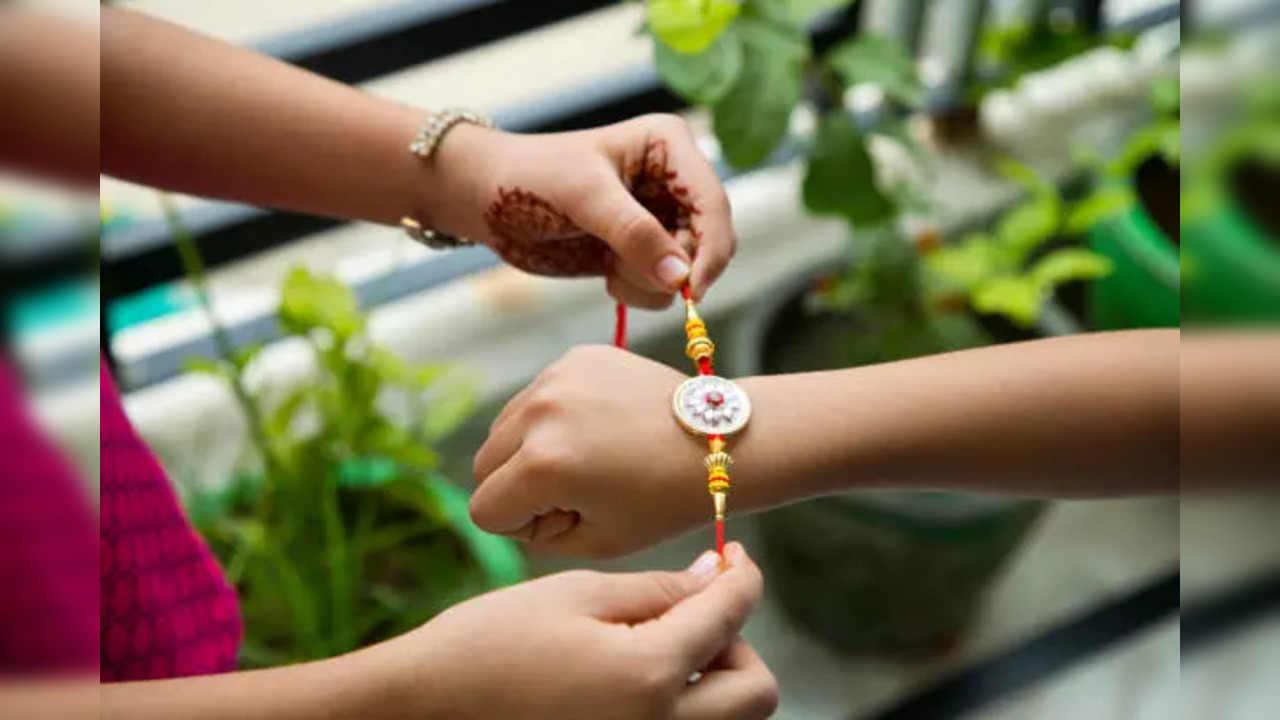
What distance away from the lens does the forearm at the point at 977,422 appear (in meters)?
0.60

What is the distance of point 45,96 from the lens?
15.9 inches

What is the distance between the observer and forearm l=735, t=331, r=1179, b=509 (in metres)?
0.60

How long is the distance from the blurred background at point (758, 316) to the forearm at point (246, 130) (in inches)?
2.3

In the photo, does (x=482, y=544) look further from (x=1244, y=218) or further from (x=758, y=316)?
(x=1244, y=218)

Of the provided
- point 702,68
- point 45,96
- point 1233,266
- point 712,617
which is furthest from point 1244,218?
point 702,68

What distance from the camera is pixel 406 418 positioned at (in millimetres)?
1163

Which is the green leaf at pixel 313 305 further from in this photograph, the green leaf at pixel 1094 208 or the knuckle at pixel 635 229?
the green leaf at pixel 1094 208

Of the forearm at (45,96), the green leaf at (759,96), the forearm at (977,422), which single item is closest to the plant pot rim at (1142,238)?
the green leaf at (759,96)

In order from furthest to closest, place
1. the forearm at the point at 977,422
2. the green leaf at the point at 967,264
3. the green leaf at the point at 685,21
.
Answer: the green leaf at the point at 967,264, the green leaf at the point at 685,21, the forearm at the point at 977,422

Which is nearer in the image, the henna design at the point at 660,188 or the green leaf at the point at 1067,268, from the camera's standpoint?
the henna design at the point at 660,188

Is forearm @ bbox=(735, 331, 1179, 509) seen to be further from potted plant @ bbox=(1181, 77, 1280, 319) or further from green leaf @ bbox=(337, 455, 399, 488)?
green leaf @ bbox=(337, 455, 399, 488)

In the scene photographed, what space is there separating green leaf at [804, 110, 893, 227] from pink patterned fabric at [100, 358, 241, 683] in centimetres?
54

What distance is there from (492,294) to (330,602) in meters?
0.44

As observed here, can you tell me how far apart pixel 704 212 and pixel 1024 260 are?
0.55m
